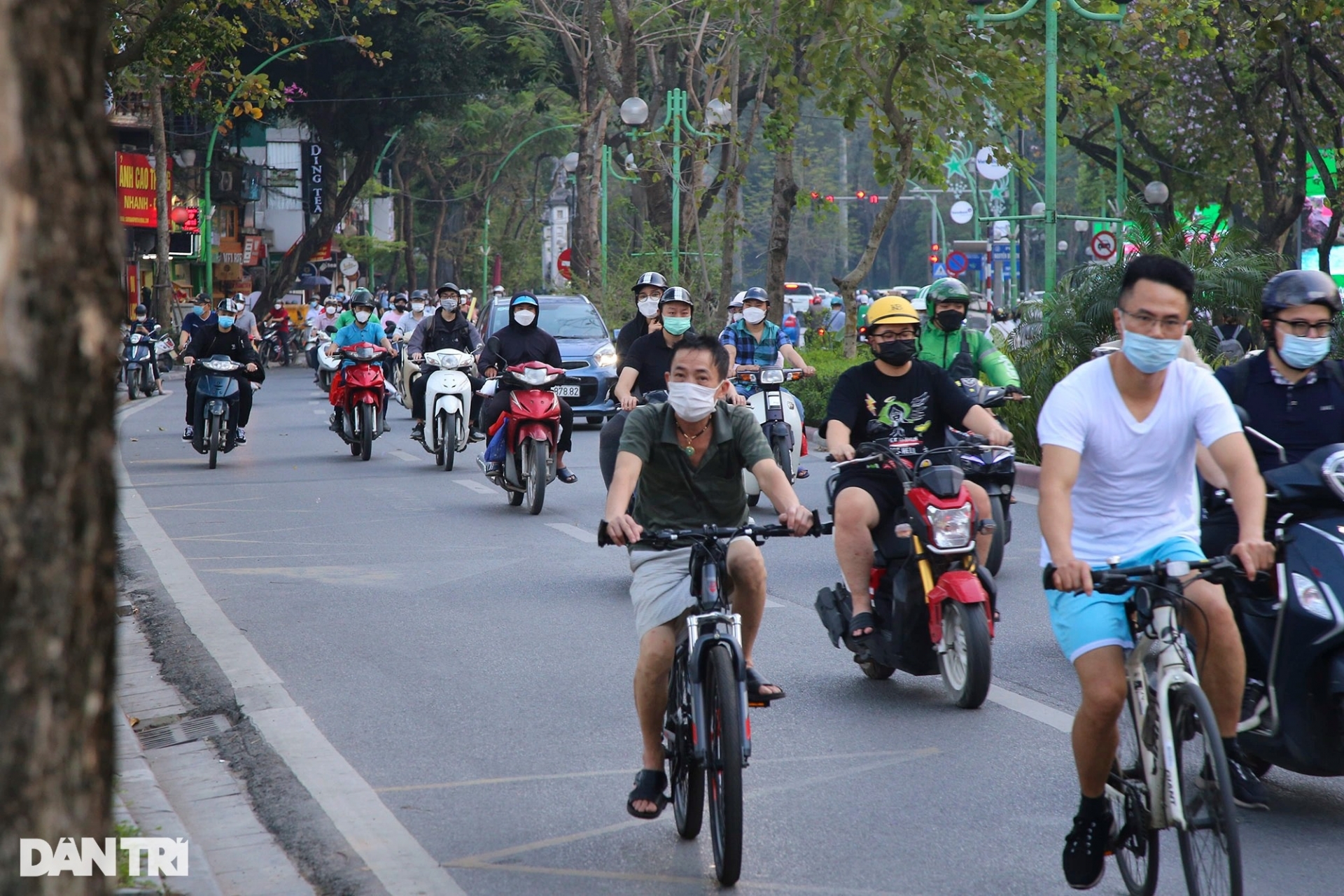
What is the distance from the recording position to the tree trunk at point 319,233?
46625 mm

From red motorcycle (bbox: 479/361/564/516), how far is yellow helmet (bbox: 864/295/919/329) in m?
6.32

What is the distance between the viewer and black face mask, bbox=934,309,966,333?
29.9 ft

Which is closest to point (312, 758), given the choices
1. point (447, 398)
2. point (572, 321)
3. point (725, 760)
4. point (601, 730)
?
point (601, 730)

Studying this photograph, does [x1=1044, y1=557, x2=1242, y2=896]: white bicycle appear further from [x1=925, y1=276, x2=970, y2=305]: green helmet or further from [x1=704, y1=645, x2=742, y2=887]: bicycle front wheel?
[x1=925, y1=276, x2=970, y2=305]: green helmet

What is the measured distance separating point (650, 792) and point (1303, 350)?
8.57 ft

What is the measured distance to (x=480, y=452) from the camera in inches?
787

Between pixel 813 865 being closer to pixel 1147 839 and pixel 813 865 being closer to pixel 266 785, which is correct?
A: pixel 1147 839

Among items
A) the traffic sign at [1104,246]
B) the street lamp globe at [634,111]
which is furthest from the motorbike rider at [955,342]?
the traffic sign at [1104,246]

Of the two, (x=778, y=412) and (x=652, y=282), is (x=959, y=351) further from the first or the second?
(x=778, y=412)

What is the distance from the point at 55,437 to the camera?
231 cm

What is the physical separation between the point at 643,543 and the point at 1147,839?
5.39 feet

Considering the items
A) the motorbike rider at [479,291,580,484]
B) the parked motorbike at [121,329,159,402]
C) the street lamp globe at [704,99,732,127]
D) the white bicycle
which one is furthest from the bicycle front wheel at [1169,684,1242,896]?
the parked motorbike at [121,329,159,402]

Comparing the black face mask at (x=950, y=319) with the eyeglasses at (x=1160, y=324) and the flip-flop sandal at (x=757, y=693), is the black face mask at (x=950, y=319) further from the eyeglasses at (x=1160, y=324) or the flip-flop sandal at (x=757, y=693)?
the eyeglasses at (x=1160, y=324)

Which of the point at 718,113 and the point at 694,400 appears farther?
the point at 718,113
